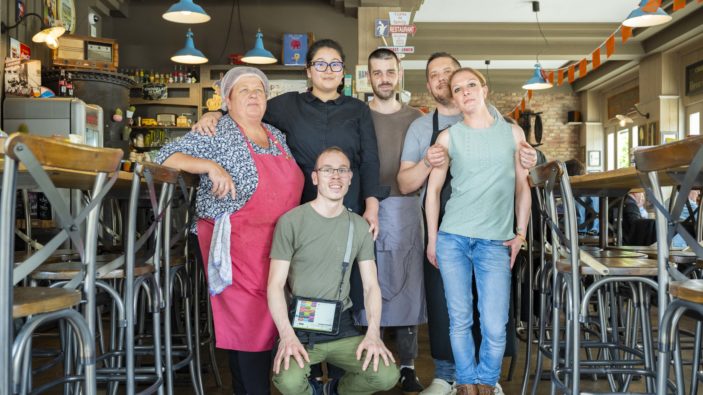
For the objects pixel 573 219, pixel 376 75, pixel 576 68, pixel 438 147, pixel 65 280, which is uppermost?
pixel 576 68

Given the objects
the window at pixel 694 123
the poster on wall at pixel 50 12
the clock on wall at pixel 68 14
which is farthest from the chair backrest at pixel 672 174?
the window at pixel 694 123

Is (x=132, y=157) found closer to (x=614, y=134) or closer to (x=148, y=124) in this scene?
(x=148, y=124)

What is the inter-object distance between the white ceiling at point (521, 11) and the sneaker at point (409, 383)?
295 inches

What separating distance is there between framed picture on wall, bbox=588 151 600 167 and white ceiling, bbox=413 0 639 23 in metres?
4.87

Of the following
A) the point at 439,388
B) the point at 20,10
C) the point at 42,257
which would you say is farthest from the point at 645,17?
the point at 42,257

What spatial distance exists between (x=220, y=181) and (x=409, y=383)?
1364 mm

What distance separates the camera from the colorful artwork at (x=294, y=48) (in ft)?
27.0

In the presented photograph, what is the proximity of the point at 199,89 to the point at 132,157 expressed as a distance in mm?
1250

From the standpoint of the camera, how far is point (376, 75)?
9.98 feet

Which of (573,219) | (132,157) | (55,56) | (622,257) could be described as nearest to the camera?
(573,219)

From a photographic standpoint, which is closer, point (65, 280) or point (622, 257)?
point (65, 280)

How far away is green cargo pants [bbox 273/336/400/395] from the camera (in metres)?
2.15

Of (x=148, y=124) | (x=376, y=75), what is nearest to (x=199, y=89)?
(x=148, y=124)

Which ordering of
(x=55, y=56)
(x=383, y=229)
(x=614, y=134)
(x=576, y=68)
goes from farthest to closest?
1. (x=614, y=134)
2. (x=576, y=68)
3. (x=55, y=56)
4. (x=383, y=229)
